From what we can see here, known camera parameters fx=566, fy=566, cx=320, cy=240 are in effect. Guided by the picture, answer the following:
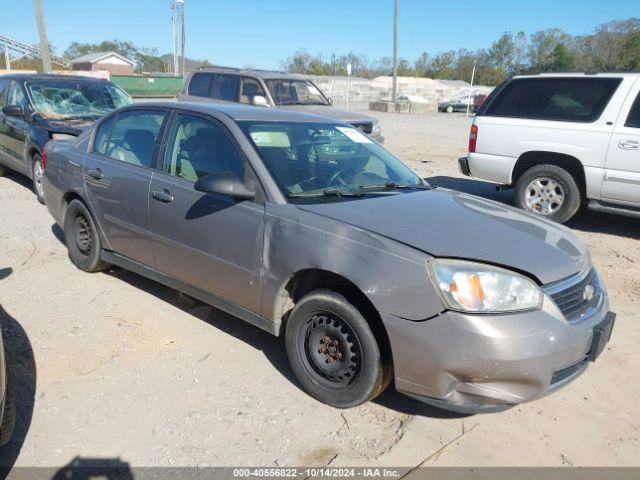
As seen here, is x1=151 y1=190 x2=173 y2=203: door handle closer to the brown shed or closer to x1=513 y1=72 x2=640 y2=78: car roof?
x1=513 y1=72 x2=640 y2=78: car roof

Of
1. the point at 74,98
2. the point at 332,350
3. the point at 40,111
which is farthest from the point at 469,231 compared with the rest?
the point at 74,98

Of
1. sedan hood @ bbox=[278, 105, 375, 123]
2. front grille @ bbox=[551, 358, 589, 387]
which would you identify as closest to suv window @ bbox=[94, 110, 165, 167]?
front grille @ bbox=[551, 358, 589, 387]

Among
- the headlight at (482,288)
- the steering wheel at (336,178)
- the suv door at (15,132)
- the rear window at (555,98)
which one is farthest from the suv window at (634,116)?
the suv door at (15,132)

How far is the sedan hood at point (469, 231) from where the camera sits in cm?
293

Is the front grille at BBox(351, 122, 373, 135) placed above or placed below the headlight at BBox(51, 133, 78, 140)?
above

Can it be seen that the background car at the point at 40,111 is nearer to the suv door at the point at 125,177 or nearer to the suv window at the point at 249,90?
the suv window at the point at 249,90

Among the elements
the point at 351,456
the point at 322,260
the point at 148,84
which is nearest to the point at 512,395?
the point at 351,456

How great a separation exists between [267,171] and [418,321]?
4.69 feet

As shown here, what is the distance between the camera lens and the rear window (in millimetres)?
7117

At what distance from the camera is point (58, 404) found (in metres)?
3.23

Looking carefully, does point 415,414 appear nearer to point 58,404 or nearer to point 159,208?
point 58,404

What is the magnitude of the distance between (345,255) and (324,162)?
112 cm

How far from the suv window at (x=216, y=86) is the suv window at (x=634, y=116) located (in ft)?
23.2

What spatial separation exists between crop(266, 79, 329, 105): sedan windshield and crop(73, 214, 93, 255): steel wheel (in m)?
6.50
